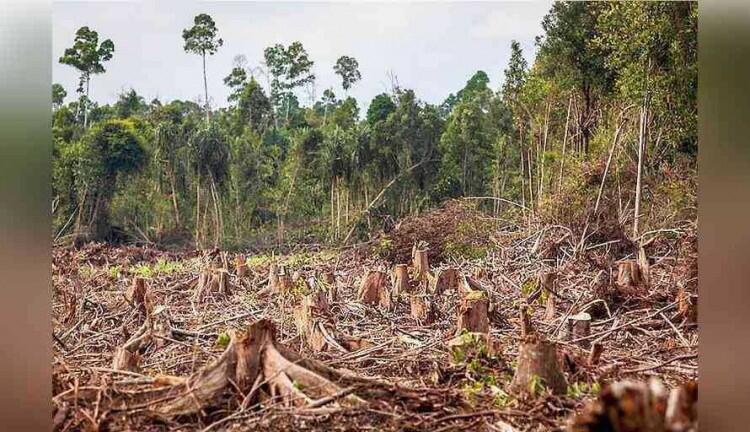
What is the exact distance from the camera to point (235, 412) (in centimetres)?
321

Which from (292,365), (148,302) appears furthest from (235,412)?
(148,302)

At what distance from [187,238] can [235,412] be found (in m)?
0.98

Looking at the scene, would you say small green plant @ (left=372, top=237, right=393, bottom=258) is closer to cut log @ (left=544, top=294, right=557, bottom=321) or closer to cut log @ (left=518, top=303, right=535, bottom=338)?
cut log @ (left=518, top=303, right=535, bottom=338)

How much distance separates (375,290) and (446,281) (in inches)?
14.4

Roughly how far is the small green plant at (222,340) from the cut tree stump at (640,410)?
6.40 ft

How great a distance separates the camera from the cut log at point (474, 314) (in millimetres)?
3646

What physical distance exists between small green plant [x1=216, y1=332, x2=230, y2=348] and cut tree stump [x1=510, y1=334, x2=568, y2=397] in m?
1.35

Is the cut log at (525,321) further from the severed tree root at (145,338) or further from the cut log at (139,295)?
the cut log at (139,295)

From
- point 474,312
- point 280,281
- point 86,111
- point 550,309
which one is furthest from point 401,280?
point 86,111

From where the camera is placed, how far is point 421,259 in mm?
3820

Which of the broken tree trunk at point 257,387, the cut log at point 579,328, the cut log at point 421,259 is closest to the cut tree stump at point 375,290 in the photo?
the cut log at point 421,259

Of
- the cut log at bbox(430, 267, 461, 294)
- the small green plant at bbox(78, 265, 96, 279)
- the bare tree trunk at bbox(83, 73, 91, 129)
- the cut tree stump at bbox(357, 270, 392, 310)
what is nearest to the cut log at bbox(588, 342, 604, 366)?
the cut log at bbox(430, 267, 461, 294)
